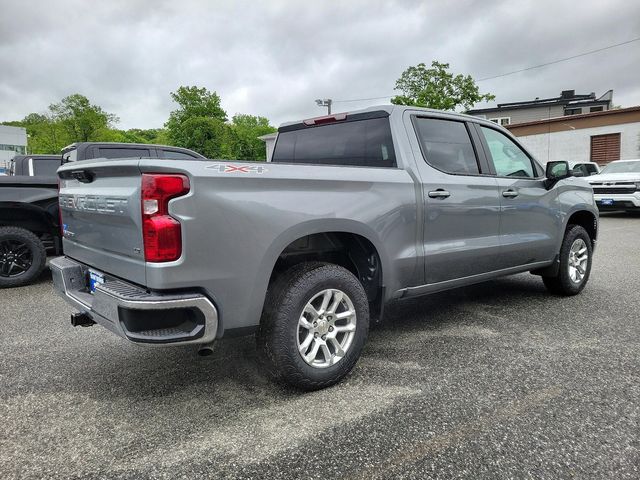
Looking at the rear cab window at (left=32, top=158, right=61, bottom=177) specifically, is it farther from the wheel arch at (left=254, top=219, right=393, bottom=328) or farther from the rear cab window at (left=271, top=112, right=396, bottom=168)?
the wheel arch at (left=254, top=219, right=393, bottom=328)

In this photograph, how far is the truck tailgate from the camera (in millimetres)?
2512

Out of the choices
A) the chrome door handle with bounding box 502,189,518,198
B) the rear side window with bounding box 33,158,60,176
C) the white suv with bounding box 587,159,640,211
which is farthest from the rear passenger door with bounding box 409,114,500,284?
the white suv with bounding box 587,159,640,211

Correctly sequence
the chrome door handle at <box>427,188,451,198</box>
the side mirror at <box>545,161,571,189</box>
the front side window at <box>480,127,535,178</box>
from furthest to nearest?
the side mirror at <box>545,161,571,189</box>
the front side window at <box>480,127,535,178</box>
the chrome door handle at <box>427,188,451,198</box>

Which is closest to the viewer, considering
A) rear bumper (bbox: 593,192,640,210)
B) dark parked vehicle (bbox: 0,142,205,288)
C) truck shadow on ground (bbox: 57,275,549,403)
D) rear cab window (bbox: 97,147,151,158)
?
truck shadow on ground (bbox: 57,275,549,403)

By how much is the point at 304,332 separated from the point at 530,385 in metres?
1.43

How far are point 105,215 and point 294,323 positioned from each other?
123cm

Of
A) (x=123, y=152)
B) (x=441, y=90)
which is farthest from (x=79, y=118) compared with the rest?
(x=123, y=152)

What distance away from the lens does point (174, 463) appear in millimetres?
2258

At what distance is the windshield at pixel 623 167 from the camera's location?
14.2m

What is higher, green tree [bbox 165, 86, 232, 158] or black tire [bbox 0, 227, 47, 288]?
green tree [bbox 165, 86, 232, 158]

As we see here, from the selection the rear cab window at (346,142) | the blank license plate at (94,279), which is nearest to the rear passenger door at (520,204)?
the rear cab window at (346,142)

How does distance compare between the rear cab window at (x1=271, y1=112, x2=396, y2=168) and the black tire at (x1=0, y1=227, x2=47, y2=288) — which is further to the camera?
the black tire at (x1=0, y1=227, x2=47, y2=288)

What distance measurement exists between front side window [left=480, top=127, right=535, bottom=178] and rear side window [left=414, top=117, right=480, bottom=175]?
29cm

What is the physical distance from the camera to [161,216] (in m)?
2.41
